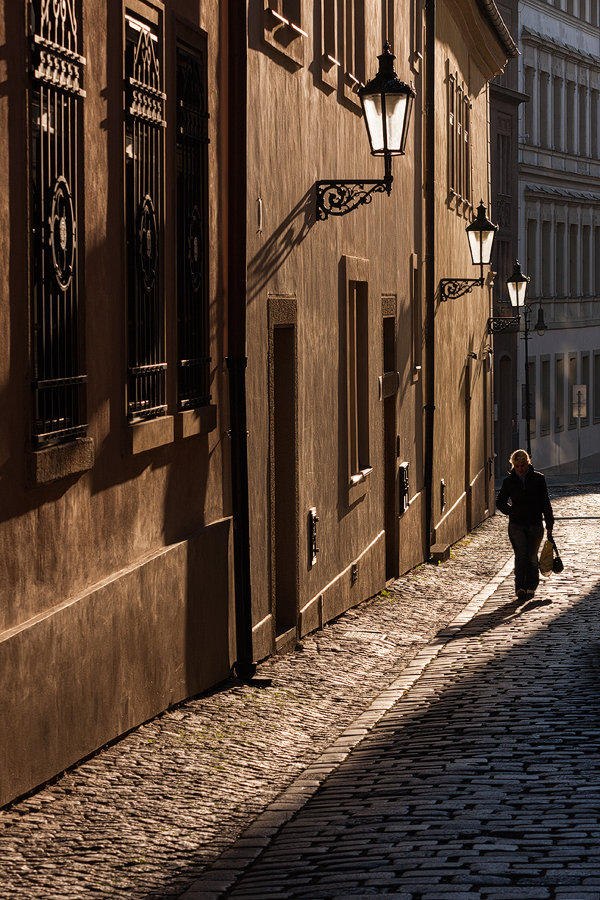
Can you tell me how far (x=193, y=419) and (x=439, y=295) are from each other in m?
13.3

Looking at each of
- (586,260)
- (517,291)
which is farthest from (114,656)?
(586,260)

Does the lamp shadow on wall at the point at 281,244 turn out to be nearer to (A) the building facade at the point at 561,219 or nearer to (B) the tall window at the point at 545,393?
(A) the building facade at the point at 561,219

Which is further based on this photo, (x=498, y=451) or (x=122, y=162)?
(x=498, y=451)

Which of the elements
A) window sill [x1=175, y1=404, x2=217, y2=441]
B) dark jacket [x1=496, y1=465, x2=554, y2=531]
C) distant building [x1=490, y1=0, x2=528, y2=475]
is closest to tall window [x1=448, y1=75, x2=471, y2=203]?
dark jacket [x1=496, y1=465, x2=554, y2=531]

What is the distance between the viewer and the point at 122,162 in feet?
26.6

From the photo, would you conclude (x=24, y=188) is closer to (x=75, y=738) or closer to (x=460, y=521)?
(x=75, y=738)

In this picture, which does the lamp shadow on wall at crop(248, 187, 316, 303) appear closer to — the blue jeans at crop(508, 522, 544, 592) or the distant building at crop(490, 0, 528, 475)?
the blue jeans at crop(508, 522, 544, 592)

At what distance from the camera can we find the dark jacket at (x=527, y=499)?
15.3 meters

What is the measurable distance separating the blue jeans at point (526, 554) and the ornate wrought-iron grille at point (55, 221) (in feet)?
28.7

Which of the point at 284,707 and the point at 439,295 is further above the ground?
the point at 439,295

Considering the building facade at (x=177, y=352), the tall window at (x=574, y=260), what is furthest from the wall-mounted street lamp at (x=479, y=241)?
the tall window at (x=574, y=260)

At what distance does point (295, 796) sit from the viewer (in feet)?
24.0

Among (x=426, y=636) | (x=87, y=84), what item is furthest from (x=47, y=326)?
(x=426, y=636)

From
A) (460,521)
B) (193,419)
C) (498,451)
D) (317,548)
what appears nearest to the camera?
(193,419)
